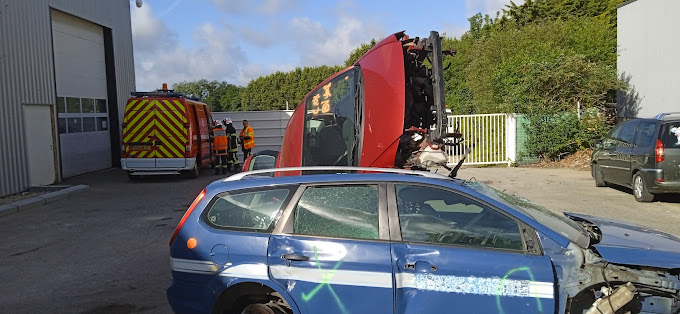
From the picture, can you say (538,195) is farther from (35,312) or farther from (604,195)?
(35,312)

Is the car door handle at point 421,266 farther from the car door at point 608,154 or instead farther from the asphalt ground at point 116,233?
the car door at point 608,154

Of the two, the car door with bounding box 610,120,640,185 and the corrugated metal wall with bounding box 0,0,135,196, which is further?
the corrugated metal wall with bounding box 0,0,135,196

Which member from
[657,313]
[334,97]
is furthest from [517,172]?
[657,313]

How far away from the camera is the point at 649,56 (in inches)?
647

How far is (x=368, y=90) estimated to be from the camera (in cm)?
606

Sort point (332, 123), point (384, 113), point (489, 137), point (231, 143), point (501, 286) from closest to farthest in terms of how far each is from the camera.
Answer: point (501, 286)
point (384, 113)
point (332, 123)
point (231, 143)
point (489, 137)

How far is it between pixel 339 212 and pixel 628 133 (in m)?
8.81

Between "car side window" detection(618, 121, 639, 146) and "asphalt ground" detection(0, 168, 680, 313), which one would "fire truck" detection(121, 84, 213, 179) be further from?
"car side window" detection(618, 121, 639, 146)

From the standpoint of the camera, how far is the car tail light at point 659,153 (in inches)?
349

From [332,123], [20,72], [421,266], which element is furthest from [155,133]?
[421,266]

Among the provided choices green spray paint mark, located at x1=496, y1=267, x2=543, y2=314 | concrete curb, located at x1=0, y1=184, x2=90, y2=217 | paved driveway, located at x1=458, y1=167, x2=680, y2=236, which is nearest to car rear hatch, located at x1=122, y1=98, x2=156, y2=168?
concrete curb, located at x1=0, y1=184, x2=90, y2=217

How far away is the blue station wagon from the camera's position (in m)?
3.23

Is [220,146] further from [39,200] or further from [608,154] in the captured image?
[608,154]

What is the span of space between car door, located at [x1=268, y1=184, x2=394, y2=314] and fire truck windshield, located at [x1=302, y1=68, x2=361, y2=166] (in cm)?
258
